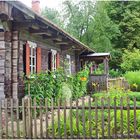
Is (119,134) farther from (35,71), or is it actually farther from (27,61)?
(35,71)

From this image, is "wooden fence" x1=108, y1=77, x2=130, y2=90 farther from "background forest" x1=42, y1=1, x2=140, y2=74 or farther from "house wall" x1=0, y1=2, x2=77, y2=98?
"background forest" x1=42, y1=1, x2=140, y2=74

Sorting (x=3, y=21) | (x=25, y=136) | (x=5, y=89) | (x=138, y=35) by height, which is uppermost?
(x=138, y=35)

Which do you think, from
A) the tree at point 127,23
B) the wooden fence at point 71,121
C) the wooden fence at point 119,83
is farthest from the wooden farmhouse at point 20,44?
the tree at point 127,23

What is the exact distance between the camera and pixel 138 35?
47.4 meters

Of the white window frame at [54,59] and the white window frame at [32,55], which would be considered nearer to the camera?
the white window frame at [32,55]

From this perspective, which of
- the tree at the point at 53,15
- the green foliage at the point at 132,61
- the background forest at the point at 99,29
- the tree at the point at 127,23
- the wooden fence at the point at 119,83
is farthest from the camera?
the tree at the point at 127,23

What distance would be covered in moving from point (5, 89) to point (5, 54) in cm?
114

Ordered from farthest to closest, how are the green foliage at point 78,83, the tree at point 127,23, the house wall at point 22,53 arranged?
the tree at point 127,23
the green foliage at point 78,83
the house wall at point 22,53

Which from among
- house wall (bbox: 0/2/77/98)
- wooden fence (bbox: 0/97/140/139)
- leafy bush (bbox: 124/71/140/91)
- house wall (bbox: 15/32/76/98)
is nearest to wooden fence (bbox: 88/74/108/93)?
leafy bush (bbox: 124/71/140/91)

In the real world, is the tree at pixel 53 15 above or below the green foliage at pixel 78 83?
above

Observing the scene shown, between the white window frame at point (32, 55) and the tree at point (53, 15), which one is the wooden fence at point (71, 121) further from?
the tree at point (53, 15)

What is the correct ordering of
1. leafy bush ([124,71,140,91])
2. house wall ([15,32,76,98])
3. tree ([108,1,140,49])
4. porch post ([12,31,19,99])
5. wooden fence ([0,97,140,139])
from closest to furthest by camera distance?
wooden fence ([0,97,140,139]) → porch post ([12,31,19,99]) → house wall ([15,32,76,98]) → leafy bush ([124,71,140,91]) → tree ([108,1,140,49])

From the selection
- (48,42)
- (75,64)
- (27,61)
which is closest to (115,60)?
(75,64)

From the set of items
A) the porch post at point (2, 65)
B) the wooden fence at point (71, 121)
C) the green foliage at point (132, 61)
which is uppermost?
the green foliage at point (132, 61)
